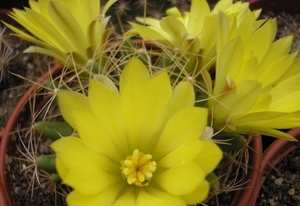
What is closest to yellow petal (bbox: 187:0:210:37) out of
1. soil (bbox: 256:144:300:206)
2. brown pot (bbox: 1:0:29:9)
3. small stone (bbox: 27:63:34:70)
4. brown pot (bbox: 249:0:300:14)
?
soil (bbox: 256:144:300:206)

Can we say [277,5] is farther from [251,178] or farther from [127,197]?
[127,197]


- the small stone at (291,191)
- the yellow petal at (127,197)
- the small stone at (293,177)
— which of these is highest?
the yellow petal at (127,197)

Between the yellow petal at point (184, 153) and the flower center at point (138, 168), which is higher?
the yellow petal at point (184, 153)

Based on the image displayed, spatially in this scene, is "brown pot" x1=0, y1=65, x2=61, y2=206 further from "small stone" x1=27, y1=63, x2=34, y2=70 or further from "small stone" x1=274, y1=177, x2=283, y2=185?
"small stone" x1=274, y1=177, x2=283, y2=185

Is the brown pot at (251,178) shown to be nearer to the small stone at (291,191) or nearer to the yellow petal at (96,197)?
the small stone at (291,191)

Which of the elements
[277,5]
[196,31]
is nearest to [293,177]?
[196,31]

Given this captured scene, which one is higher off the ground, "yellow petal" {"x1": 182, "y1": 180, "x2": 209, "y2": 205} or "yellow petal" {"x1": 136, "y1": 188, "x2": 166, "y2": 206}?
"yellow petal" {"x1": 182, "y1": 180, "x2": 209, "y2": 205}

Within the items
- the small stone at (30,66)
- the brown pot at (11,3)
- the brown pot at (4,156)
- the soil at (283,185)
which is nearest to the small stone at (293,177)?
the soil at (283,185)
